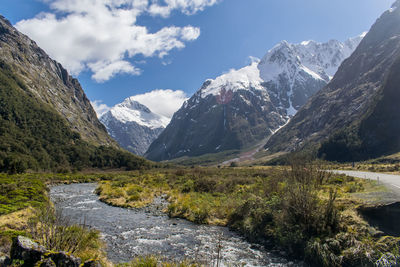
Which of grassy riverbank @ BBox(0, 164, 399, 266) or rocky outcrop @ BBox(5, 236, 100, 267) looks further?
grassy riverbank @ BBox(0, 164, 399, 266)

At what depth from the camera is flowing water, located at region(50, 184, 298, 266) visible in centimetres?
1598

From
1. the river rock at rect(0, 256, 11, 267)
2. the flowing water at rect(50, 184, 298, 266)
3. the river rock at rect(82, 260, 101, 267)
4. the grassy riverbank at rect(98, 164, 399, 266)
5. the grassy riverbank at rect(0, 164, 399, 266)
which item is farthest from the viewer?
the flowing water at rect(50, 184, 298, 266)

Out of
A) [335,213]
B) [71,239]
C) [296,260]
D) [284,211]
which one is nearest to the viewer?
[71,239]

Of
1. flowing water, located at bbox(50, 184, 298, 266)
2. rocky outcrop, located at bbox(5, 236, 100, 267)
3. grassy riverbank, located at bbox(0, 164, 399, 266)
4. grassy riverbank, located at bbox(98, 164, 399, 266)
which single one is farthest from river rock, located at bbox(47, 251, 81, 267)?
grassy riverbank, located at bbox(98, 164, 399, 266)

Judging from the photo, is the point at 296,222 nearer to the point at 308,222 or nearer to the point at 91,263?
the point at 308,222

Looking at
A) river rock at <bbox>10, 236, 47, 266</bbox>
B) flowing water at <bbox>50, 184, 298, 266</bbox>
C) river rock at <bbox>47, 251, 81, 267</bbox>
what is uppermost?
river rock at <bbox>10, 236, 47, 266</bbox>

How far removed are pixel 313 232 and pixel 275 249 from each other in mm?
2936

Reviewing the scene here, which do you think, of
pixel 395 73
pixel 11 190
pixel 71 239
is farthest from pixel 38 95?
pixel 395 73

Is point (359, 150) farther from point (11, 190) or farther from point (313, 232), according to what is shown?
point (11, 190)

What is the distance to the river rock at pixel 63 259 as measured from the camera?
1005 centimetres

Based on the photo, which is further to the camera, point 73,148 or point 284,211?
point 73,148

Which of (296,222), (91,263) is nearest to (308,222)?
(296,222)

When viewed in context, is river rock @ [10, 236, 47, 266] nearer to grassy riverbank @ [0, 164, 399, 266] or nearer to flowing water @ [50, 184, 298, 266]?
grassy riverbank @ [0, 164, 399, 266]

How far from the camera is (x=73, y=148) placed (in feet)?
534
